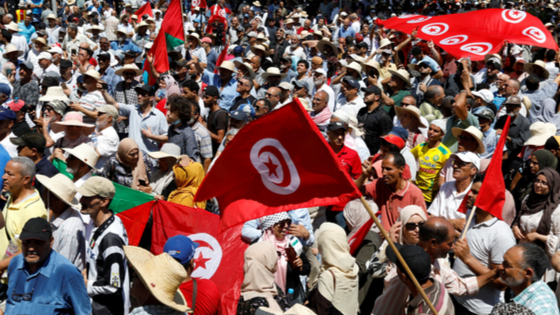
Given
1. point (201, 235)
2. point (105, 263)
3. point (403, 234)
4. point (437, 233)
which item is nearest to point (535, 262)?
point (437, 233)

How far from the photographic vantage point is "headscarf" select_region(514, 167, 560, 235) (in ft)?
16.4

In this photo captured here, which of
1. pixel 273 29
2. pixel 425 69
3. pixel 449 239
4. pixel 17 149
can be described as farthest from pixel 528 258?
pixel 273 29

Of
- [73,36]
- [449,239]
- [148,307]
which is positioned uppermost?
[148,307]

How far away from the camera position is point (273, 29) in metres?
17.0

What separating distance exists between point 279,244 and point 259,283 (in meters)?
0.81

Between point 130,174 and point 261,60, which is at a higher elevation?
point 130,174

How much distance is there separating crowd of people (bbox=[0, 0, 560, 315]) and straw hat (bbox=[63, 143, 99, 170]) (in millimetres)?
44

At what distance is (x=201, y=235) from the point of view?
5.50m

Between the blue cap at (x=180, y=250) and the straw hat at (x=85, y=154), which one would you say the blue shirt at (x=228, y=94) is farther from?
the blue cap at (x=180, y=250)

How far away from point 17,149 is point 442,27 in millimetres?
7045

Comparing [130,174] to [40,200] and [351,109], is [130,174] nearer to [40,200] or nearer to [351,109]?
[40,200]

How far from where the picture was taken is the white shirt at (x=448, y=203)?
5320mm

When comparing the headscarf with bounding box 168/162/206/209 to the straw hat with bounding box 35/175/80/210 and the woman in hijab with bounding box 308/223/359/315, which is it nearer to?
the straw hat with bounding box 35/175/80/210

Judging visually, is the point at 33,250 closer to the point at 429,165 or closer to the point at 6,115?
the point at 6,115
